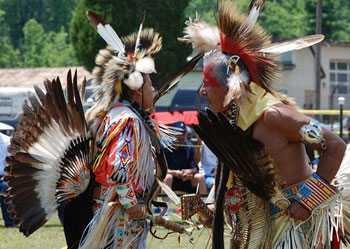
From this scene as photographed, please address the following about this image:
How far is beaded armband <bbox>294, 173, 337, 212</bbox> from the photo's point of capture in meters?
4.45

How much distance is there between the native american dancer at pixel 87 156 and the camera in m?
5.03

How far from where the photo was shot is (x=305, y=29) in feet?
155

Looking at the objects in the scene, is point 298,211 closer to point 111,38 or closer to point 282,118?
point 282,118

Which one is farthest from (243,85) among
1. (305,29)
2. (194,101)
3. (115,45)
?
(305,29)

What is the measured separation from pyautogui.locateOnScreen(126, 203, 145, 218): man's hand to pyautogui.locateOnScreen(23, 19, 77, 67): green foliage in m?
44.8

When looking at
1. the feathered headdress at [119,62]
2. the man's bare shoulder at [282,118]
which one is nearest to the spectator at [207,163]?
the feathered headdress at [119,62]

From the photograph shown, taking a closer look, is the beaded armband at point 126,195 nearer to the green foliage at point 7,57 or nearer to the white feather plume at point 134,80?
the white feather plume at point 134,80

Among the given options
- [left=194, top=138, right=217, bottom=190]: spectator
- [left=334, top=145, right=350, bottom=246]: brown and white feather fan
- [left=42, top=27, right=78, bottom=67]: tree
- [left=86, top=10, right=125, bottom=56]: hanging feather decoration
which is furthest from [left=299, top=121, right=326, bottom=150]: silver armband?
[left=42, top=27, right=78, bottom=67]: tree

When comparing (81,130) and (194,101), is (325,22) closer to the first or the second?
(194,101)

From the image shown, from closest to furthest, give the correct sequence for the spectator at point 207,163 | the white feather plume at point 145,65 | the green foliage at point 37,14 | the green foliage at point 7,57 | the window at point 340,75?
the white feather plume at point 145,65, the spectator at point 207,163, the window at point 340,75, the green foliage at point 7,57, the green foliage at point 37,14

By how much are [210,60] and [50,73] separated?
103 feet

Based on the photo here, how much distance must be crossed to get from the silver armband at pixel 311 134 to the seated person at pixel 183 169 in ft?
20.4

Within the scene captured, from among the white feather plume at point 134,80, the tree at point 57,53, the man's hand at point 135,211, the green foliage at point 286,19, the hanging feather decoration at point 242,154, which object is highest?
the white feather plume at point 134,80

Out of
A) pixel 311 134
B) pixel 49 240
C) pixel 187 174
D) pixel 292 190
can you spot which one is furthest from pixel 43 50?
pixel 311 134
